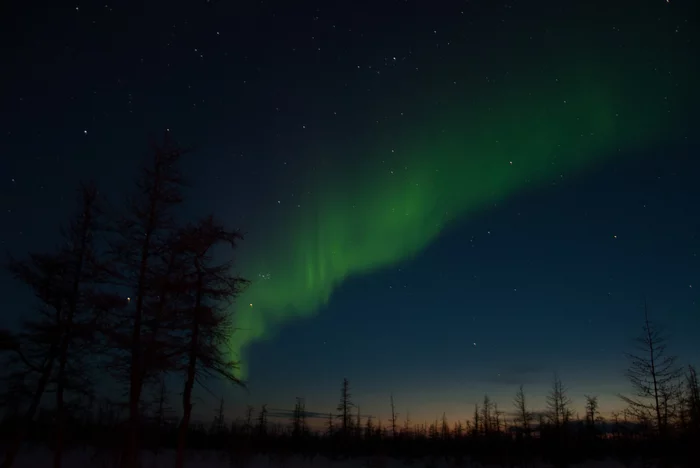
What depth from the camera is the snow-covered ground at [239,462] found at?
32844 millimetres

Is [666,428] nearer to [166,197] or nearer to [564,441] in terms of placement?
[564,441]

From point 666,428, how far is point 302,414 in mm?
59672

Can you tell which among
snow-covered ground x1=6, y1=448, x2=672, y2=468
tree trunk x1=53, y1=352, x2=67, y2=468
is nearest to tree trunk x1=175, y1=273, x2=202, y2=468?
tree trunk x1=53, y1=352, x2=67, y2=468

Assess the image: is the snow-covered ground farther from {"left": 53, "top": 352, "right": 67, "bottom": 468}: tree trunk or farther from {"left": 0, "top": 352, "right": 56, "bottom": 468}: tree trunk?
{"left": 0, "top": 352, "right": 56, "bottom": 468}: tree trunk

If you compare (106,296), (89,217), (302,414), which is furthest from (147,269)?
(302,414)

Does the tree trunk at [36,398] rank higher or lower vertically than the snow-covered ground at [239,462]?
higher

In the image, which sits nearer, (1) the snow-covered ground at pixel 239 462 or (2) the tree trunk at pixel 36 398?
(2) the tree trunk at pixel 36 398

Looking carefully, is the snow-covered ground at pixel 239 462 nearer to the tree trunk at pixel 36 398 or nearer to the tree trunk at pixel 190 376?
the tree trunk at pixel 36 398

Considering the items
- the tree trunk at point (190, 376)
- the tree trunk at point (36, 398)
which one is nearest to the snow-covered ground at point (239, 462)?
the tree trunk at point (36, 398)

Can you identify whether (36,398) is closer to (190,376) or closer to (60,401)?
(60,401)

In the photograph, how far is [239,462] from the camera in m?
35.1

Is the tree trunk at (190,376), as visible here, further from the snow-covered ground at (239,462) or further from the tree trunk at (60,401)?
the snow-covered ground at (239,462)

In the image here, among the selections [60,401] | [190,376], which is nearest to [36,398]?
[60,401]

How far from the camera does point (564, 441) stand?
38.2m
